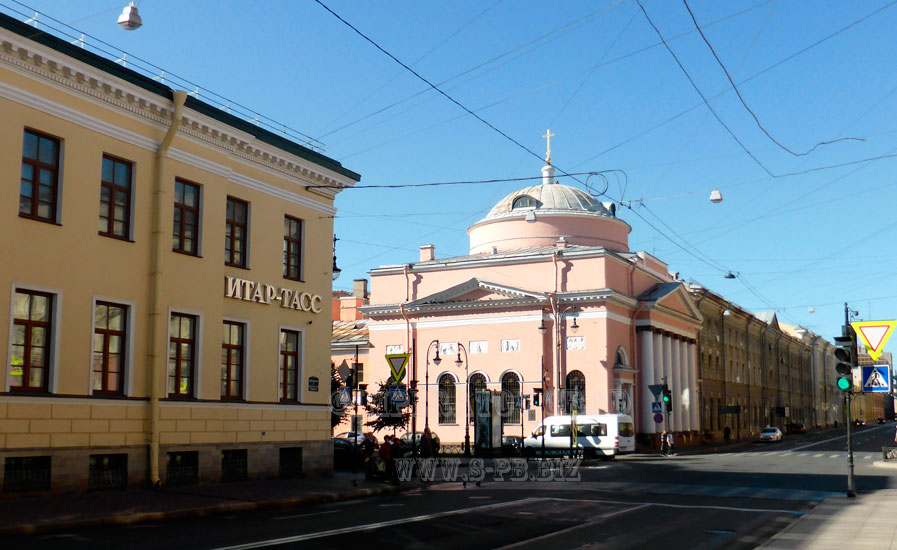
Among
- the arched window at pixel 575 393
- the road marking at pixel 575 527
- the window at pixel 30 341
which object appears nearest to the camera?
the road marking at pixel 575 527

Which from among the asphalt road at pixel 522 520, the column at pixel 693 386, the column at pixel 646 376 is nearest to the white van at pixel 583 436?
the column at pixel 646 376

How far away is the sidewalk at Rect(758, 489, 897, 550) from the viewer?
12.9 meters

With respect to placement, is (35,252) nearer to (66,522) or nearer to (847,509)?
(66,522)

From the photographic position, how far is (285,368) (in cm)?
2698

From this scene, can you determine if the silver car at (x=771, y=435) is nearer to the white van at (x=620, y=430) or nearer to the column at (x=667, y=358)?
the column at (x=667, y=358)

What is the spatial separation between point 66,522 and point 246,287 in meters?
10.8

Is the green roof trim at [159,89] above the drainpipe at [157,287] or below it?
above

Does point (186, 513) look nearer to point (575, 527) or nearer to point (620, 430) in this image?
point (575, 527)

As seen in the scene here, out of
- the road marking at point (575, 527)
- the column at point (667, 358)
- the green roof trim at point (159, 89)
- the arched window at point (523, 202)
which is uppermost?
the arched window at point (523, 202)

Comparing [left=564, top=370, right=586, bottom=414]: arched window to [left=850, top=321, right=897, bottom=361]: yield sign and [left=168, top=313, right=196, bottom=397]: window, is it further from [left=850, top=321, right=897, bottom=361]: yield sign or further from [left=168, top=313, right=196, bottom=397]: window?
[left=850, top=321, right=897, bottom=361]: yield sign

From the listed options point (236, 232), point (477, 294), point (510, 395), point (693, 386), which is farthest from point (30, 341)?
point (693, 386)

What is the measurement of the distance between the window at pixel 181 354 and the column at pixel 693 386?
156ft

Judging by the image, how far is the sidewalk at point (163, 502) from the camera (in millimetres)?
15406

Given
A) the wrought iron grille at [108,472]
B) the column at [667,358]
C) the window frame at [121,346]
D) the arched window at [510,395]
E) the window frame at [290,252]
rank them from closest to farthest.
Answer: the wrought iron grille at [108,472] → the window frame at [121,346] → the window frame at [290,252] → the arched window at [510,395] → the column at [667,358]
